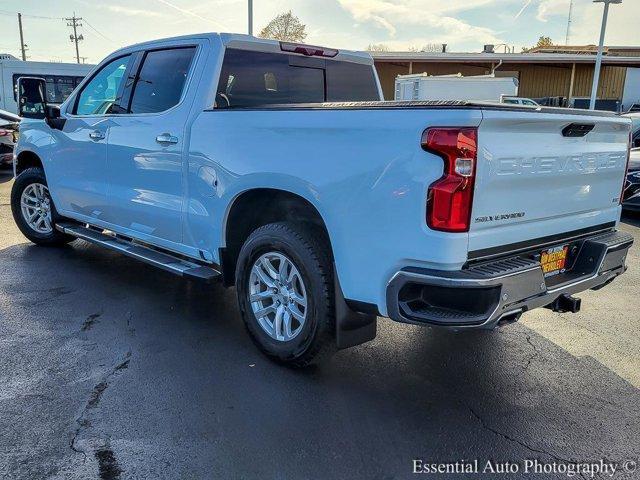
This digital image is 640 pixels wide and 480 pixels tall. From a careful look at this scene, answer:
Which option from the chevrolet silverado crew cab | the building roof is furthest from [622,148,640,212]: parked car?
the building roof

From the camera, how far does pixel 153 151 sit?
4.43 metres

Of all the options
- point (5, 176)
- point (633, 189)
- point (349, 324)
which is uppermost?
point (349, 324)

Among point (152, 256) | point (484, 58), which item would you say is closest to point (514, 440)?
point (152, 256)

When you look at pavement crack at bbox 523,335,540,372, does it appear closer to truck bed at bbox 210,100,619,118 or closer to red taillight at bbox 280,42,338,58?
truck bed at bbox 210,100,619,118

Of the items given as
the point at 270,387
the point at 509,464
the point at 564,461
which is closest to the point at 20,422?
the point at 270,387

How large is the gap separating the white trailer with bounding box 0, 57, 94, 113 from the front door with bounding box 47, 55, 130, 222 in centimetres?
1780

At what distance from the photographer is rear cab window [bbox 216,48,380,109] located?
438cm

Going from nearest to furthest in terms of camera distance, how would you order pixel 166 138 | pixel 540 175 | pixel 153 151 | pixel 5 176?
pixel 540 175
pixel 166 138
pixel 153 151
pixel 5 176

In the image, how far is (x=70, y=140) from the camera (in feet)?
18.3

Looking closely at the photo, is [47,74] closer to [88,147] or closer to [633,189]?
[88,147]

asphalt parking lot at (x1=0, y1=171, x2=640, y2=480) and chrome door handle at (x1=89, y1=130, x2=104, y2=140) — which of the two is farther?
chrome door handle at (x1=89, y1=130, x2=104, y2=140)

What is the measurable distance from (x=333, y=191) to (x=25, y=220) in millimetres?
5091

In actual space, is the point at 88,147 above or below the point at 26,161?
above

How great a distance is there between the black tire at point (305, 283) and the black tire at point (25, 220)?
144 inches
